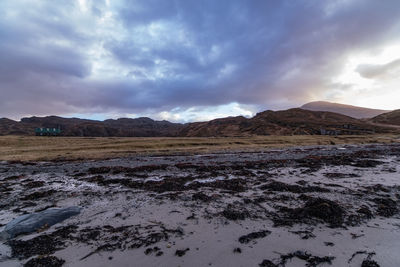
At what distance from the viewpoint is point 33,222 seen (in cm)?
622

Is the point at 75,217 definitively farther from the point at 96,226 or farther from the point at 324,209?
the point at 324,209

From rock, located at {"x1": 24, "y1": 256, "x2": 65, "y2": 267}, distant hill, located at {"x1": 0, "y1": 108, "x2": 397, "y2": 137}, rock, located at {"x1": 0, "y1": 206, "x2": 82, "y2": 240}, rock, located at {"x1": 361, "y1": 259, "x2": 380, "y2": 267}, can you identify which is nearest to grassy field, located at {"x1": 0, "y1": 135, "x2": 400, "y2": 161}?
rock, located at {"x1": 0, "y1": 206, "x2": 82, "y2": 240}

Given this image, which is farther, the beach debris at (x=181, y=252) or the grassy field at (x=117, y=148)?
the grassy field at (x=117, y=148)

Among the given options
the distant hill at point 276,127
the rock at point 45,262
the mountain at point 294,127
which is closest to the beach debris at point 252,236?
the rock at point 45,262

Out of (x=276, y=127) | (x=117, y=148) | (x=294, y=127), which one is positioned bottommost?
(x=117, y=148)

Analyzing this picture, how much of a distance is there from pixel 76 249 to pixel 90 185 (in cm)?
811

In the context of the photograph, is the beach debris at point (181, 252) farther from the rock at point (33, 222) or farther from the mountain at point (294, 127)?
the mountain at point (294, 127)

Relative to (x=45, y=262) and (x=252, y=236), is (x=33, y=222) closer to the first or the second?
(x=45, y=262)

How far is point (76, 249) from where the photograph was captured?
5.05 metres

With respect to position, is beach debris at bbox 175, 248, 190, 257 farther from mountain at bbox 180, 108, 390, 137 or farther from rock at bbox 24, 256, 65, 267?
mountain at bbox 180, 108, 390, 137

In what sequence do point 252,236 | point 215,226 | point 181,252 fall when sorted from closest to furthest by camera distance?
point 181,252
point 252,236
point 215,226

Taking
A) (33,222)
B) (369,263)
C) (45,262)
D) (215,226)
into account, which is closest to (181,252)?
(215,226)

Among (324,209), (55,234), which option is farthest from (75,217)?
(324,209)

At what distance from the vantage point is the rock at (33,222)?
18.9 feet
